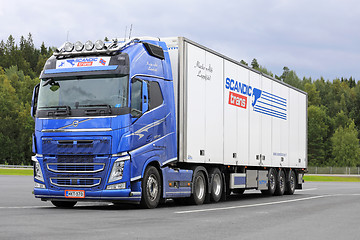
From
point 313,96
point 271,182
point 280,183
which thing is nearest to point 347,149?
point 313,96

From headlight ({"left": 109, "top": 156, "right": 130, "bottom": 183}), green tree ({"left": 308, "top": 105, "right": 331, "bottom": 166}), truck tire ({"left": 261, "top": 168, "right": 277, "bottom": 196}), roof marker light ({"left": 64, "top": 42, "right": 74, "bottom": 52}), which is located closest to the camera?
headlight ({"left": 109, "top": 156, "right": 130, "bottom": 183})

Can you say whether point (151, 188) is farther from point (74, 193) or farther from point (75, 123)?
point (75, 123)

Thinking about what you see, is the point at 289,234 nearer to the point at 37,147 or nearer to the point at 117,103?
the point at 117,103

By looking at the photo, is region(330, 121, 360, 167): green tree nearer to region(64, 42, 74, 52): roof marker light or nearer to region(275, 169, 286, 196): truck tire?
region(275, 169, 286, 196): truck tire

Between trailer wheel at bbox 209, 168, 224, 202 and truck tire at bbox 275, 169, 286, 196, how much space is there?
21.4 feet

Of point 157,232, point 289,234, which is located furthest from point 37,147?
point 289,234

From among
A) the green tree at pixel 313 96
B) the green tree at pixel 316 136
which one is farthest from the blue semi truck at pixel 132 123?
the green tree at pixel 313 96

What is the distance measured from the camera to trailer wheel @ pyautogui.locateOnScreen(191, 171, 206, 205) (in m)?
17.2

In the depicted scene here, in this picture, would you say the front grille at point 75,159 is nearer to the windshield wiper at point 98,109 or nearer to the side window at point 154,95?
the windshield wiper at point 98,109

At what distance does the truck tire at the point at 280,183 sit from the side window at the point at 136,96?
1199 cm

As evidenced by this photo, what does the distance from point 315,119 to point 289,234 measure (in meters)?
120

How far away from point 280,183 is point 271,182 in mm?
1137

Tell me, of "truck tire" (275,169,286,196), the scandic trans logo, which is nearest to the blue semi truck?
the scandic trans logo

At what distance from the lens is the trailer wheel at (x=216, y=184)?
1850 cm
